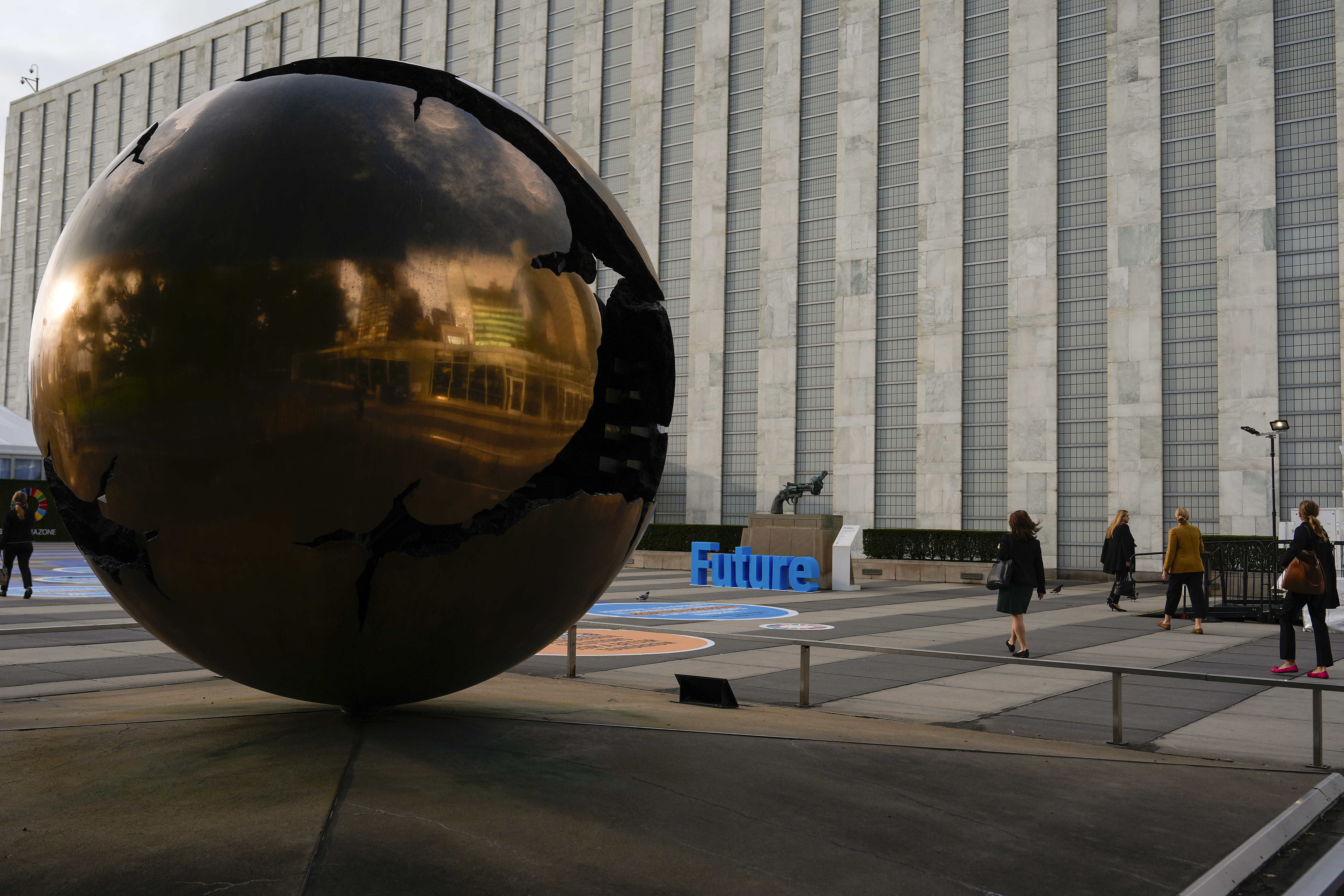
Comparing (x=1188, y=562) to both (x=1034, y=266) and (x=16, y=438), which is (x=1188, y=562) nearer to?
(x=1034, y=266)

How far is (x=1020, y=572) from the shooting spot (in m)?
12.1

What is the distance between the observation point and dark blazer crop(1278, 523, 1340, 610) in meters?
10.5

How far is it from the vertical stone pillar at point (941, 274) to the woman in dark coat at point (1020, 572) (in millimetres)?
21941

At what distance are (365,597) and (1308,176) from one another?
110ft

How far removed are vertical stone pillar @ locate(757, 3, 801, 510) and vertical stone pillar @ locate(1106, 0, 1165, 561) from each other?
10841 millimetres

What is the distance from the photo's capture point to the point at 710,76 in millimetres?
39531

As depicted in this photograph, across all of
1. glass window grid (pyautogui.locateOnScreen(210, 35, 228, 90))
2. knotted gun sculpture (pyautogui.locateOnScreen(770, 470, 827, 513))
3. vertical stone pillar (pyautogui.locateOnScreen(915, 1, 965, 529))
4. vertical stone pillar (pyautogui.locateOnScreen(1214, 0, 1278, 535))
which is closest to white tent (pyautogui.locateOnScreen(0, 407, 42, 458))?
glass window grid (pyautogui.locateOnScreen(210, 35, 228, 90))

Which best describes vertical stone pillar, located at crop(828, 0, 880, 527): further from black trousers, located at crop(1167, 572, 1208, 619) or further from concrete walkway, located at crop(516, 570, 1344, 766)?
black trousers, located at crop(1167, 572, 1208, 619)

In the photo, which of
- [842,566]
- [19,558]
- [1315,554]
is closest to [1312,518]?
[1315,554]

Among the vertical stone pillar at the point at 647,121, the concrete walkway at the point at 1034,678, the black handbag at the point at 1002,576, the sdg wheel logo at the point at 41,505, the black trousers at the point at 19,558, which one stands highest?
the vertical stone pillar at the point at 647,121

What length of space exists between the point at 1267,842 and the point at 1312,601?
696cm

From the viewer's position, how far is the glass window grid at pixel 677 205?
1576 inches

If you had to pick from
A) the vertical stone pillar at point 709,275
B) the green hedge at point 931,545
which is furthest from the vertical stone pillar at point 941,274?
the vertical stone pillar at point 709,275

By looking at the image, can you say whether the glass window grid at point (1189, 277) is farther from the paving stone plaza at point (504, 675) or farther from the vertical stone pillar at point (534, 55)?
the vertical stone pillar at point (534, 55)
